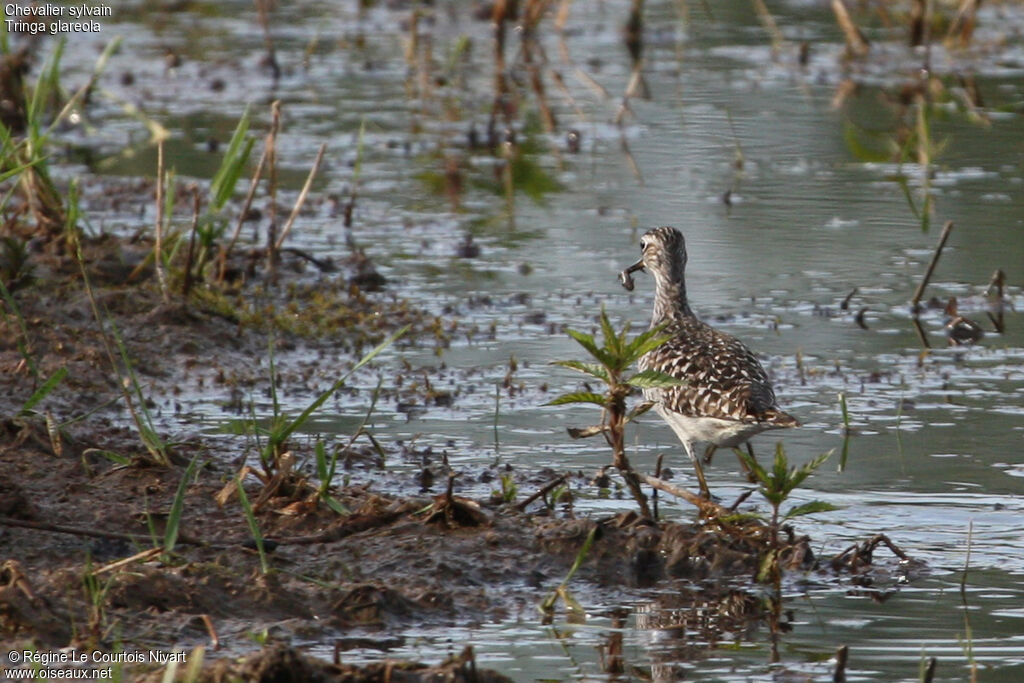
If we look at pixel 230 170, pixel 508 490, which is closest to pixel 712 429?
pixel 508 490

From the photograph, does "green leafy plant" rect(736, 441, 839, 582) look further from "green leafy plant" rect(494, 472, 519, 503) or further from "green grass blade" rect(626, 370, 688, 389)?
"green leafy plant" rect(494, 472, 519, 503)

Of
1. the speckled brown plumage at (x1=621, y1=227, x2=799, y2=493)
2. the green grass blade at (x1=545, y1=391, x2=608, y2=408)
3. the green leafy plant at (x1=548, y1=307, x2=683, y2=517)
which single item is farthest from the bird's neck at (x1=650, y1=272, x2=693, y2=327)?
the green grass blade at (x1=545, y1=391, x2=608, y2=408)

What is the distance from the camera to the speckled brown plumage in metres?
6.05

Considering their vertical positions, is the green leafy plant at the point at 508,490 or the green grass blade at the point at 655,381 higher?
the green grass blade at the point at 655,381

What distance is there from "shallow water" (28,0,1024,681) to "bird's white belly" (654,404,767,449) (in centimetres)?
27

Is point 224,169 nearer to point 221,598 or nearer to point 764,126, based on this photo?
point 221,598

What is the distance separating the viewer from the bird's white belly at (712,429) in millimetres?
6117

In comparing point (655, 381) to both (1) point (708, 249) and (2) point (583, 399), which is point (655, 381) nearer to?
(2) point (583, 399)

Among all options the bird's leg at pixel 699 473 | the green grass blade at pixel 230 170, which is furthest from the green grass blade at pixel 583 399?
the green grass blade at pixel 230 170

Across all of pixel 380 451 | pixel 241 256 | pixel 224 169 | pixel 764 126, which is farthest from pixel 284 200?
pixel 380 451

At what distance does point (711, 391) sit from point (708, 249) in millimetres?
4042

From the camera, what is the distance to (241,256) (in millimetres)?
9570

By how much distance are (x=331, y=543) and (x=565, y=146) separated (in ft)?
25.6

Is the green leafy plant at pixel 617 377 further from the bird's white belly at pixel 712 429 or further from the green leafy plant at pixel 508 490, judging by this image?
the bird's white belly at pixel 712 429
